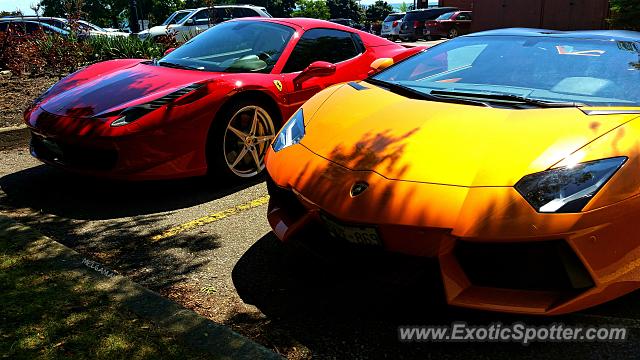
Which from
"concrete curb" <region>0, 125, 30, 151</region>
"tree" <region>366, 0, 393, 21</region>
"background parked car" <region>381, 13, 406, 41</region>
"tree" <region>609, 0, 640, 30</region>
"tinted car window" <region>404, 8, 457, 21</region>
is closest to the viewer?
"concrete curb" <region>0, 125, 30, 151</region>

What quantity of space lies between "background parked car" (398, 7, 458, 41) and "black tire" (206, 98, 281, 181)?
2148cm

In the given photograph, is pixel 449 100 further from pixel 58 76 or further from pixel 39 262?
pixel 58 76

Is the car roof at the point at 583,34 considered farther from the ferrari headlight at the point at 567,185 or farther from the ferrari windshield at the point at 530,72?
the ferrari headlight at the point at 567,185

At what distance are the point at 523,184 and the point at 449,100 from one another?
90 centimetres

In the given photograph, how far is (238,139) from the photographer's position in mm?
4227

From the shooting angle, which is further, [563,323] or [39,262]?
[39,262]

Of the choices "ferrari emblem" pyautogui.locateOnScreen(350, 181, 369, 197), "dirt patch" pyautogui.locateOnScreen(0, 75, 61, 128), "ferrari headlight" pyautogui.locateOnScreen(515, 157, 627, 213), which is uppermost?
"ferrari headlight" pyautogui.locateOnScreen(515, 157, 627, 213)

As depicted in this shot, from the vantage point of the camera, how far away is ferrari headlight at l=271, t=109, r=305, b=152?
114 inches

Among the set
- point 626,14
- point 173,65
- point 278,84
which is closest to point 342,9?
point 626,14

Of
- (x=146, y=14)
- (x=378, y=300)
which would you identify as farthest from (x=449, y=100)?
Result: (x=146, y=14)

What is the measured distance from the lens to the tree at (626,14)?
27.2ft

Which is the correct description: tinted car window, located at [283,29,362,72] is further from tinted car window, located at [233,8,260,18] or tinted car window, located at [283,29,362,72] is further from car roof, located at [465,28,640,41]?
tinted car window, located at [233,8,260,18]

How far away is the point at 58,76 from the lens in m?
8.64

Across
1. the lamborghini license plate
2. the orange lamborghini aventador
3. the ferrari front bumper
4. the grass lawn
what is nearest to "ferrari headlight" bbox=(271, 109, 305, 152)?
the orange lamborghini aventador
